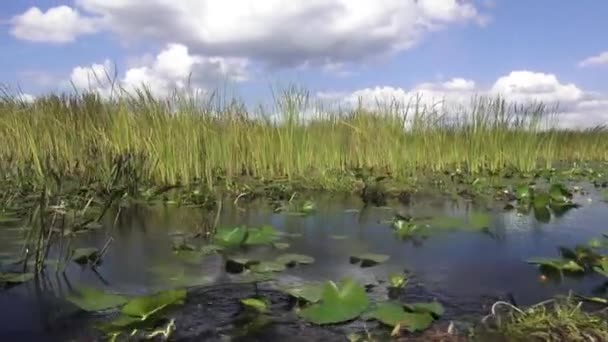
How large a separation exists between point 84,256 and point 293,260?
3.78ft

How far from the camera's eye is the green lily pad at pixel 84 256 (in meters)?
3.13

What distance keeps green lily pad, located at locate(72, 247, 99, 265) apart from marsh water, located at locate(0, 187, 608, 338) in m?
0.07

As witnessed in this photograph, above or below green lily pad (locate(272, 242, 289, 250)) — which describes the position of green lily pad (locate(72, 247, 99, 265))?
above

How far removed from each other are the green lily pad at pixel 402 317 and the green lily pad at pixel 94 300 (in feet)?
3.34

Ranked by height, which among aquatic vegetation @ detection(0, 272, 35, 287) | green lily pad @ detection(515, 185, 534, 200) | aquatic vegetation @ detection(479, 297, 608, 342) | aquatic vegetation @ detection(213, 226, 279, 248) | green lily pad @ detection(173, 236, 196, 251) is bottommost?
aquatic vegetation @ detection(479, 297, 608, 342)

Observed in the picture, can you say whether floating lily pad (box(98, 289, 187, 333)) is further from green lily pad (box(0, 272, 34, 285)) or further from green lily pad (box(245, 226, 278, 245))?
green lily pad (box(245, 226, 278, 245))

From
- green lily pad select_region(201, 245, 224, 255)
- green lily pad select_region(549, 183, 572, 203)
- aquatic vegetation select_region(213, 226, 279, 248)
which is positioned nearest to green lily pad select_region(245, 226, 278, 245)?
aquatic vegetation select_region(213, 226, 279, 248)

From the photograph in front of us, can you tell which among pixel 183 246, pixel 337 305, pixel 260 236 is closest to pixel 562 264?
pixel 337 305

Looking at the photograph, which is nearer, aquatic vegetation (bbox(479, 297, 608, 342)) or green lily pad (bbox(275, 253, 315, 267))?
aquatic vegetation (bbox(479, 297, 608, 342))

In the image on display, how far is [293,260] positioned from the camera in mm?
3172

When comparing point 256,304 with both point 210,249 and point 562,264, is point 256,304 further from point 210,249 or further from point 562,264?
point 562,264

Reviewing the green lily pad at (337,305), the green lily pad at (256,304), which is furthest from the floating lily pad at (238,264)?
the green lily pad at (337,305)

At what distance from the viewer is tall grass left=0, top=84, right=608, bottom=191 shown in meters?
6.72

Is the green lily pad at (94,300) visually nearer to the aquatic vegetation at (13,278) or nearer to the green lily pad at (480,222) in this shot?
the aquatic vegetation at (13,278)
